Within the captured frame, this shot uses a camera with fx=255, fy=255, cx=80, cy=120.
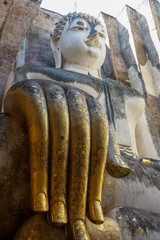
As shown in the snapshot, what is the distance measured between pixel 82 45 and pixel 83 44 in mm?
17

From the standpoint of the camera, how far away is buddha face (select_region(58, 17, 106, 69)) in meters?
2.61

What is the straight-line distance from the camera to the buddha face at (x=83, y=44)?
8.55 ft

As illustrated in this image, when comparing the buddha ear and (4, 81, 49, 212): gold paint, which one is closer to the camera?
(4, 81, 49, 212): gold paint

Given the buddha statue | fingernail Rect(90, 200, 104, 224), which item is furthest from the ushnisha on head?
fingernail Rect(90, 200, 104, 224)

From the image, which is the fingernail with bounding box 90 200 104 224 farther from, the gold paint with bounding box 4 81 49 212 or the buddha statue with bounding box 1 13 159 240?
the gold paint with bounding box 4 81 49 212

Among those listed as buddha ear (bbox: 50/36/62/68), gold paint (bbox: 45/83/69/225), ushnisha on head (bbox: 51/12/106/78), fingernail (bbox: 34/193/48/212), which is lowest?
buddha ear (bbox: 50/36/62/68)

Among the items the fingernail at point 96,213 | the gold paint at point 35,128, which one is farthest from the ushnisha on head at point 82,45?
the fingernail at point 96,213

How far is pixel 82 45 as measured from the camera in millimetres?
2584

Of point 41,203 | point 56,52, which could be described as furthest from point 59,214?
point 56,52

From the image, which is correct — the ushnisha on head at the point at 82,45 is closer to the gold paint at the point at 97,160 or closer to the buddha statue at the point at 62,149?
the buddha statue at the point at 62,149

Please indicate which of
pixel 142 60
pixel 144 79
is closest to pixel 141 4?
pixel 142 60

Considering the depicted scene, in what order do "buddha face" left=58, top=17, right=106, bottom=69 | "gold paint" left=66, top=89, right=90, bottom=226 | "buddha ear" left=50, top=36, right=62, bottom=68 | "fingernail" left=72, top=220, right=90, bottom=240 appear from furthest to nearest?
"buddha ear" left=50, top=36, right=62, bottom=68, "buddha face" left=58, top=17, right=106, bottom=69, "gold paint" left=66, top=89, right=90, bottom=226, "fingernail" left=72, top=220, right=90, bottom=240

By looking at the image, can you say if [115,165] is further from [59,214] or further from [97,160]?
[59,214]

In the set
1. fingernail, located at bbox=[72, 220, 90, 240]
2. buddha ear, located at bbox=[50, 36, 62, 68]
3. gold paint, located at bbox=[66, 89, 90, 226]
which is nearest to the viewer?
fingernail, located at bbox=[72, 220, 90, 240]
